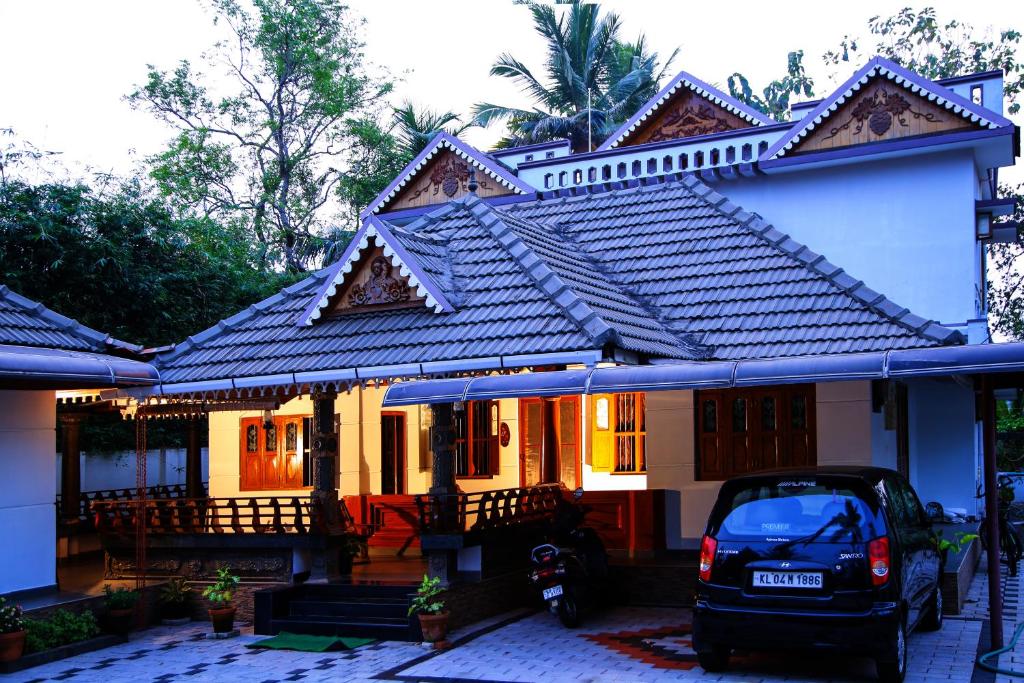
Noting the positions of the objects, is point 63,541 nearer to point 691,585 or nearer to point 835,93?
point 691,585

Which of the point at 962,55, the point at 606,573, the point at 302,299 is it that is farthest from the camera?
the point at 962,55

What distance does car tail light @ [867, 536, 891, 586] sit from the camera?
24.6 feet

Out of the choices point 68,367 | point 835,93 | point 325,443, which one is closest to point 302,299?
point 325,443

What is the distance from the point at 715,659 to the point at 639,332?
3.83 meters

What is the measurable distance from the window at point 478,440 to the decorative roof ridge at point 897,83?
5462 millimetres

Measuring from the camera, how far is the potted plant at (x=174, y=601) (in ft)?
39.0

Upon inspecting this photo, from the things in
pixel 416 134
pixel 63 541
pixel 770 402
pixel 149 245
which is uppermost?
pixel 416 134

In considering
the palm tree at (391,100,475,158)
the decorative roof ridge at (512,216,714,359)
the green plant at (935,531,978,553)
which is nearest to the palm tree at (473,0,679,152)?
the palm tree at (391,100,475,158)

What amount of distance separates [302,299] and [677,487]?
5.34 meters

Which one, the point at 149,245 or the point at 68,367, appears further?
the point at 149,245

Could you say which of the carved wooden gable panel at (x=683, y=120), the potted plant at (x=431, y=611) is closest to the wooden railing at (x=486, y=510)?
the potted plant at (x=431, y=611)

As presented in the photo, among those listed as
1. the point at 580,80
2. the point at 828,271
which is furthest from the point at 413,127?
the point at 828,271

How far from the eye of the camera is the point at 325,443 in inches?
471

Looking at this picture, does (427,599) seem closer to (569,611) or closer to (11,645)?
(569,611)
